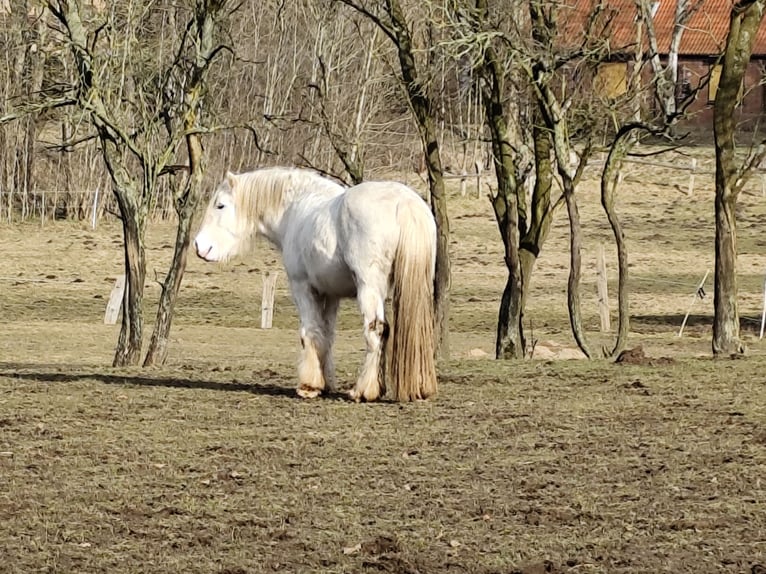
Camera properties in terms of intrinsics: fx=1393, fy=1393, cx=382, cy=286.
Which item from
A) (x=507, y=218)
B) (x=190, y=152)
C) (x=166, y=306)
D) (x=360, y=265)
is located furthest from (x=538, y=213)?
(x=360, y=265)

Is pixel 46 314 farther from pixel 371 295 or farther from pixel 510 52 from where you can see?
pixel 371 295

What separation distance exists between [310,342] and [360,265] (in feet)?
3.26

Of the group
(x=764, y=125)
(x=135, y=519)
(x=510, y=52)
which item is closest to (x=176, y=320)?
(x=510, y=52)

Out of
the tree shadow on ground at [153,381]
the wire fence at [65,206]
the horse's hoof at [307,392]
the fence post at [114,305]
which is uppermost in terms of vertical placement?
the wire fence at [65,206]

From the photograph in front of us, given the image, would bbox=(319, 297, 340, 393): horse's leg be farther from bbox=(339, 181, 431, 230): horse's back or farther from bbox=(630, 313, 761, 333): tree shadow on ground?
bbox=(630, 313, 761, 333): tree shadow on ground

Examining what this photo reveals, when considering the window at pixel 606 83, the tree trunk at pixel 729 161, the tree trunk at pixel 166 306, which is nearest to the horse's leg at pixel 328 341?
the tree trunk at pixel 729 161

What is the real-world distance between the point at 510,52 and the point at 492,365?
372cm

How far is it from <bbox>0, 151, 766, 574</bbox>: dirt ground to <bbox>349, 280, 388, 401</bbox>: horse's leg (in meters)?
0.27

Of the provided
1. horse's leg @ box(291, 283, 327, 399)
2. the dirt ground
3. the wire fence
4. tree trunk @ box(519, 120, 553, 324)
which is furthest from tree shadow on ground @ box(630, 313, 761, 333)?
the wire fence

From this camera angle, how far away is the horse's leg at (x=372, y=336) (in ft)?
35.9

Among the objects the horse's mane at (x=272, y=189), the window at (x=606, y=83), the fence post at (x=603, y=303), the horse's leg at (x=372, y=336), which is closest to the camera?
the horse's leg at (x=372, y=336)

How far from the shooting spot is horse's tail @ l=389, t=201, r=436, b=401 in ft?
35.1

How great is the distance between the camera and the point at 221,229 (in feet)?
40.6

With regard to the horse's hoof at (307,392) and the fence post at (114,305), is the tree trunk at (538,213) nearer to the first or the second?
the horse's hoof at (307,392)
